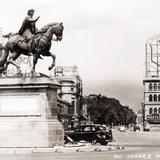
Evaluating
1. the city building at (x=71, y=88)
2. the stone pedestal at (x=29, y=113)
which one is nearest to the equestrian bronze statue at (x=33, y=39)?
the stone pedestal at (x=29, y=113)

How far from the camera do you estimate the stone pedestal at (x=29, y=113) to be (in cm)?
2911

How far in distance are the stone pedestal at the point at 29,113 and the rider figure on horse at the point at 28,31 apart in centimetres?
171

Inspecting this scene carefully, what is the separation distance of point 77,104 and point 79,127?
128209 millimetres

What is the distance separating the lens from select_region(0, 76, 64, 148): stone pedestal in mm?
29109

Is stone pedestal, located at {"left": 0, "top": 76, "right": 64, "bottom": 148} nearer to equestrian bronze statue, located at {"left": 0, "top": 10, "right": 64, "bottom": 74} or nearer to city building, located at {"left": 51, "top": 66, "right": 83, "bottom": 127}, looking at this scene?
equestrian bronze statue, located at {"left": 0, "top": 10, "right": 64, "bottom": 74}

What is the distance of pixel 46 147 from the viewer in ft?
94.6

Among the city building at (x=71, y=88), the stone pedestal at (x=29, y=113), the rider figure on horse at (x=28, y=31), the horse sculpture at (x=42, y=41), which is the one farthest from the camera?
the city building at (x=71, y=88)

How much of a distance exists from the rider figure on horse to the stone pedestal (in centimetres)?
171

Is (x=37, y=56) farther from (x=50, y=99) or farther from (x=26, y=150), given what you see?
(x=26, y=150)

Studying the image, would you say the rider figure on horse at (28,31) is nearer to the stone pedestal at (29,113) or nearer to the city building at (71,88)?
the stone pedestal at (29,113)

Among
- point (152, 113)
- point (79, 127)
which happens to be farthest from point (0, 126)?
point (152, 113)

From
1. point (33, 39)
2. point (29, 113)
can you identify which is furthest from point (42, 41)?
point (29, 113)

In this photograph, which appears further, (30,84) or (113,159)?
(30,84)

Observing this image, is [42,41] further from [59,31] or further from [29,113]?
[29,113]
